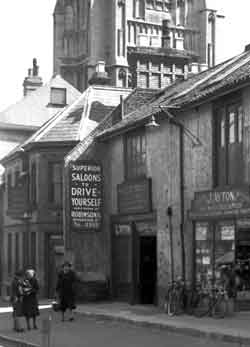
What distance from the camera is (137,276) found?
26.6 meters

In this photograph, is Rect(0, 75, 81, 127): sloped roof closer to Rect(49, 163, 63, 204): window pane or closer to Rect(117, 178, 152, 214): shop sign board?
Rect(49, 163, 63, 204): window pane

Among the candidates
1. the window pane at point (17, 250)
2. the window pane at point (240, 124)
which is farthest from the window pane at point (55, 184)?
the window pane at point (240, 124)

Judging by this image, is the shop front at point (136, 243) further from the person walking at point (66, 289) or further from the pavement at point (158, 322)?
the person walking at point (66, 289)

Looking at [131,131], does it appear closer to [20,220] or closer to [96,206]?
[96,206]

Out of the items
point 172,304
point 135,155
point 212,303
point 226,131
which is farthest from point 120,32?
point 212,303

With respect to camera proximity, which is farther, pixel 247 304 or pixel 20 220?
Answer: pixel 20 220

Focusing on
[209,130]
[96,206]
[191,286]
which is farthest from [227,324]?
[96,206]

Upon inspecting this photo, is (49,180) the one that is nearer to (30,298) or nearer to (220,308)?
(30,298)

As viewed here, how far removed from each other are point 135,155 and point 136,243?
2.75m

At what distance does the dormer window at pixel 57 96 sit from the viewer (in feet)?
163

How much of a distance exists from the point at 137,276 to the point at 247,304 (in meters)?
6.20

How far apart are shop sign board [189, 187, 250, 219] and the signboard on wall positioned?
603 centimetres

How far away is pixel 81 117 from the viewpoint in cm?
3375

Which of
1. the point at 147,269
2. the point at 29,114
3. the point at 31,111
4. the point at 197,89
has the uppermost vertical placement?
the point at 31,111
